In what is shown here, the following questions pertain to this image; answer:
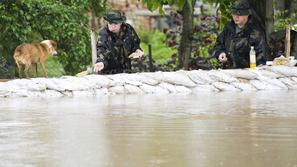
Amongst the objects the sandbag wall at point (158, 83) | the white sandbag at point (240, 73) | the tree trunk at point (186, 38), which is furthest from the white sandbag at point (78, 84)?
the tree trunk at point (186, 38)

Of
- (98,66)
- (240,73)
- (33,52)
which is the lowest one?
(240,73)

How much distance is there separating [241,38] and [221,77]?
2.38 ft

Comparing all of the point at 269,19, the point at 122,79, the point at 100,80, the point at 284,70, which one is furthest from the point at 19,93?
the point at 269,19

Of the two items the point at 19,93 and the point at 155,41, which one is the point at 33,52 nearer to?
the point at 19,93

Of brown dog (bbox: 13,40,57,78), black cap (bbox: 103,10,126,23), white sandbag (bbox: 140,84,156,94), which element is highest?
black cap (bbox: 103,10,126,23)

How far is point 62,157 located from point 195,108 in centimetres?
421

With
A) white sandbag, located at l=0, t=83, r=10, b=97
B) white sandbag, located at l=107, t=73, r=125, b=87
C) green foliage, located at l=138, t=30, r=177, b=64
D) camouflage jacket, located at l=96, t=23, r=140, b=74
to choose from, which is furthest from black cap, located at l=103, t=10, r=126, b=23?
green foliage, located at l=138, t=30, r=177, b=64

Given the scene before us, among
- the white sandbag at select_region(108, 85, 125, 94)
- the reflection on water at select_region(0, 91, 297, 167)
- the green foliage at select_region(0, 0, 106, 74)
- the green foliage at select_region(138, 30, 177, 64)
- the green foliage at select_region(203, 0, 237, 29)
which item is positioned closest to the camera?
the reflection on water at select_region(0, 91, 297, 167)

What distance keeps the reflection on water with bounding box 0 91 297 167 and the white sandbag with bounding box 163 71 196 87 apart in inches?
51.9

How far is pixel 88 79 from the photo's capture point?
45.1ft

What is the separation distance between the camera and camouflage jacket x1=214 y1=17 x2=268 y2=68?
1434cm

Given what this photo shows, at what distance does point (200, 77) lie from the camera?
1410 centimetres

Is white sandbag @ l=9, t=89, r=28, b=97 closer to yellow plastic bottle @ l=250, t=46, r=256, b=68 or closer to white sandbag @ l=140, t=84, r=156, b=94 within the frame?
white sandbag @ l=140, t=84, r=156, b=94

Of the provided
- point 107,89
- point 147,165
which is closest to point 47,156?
point 147,165
